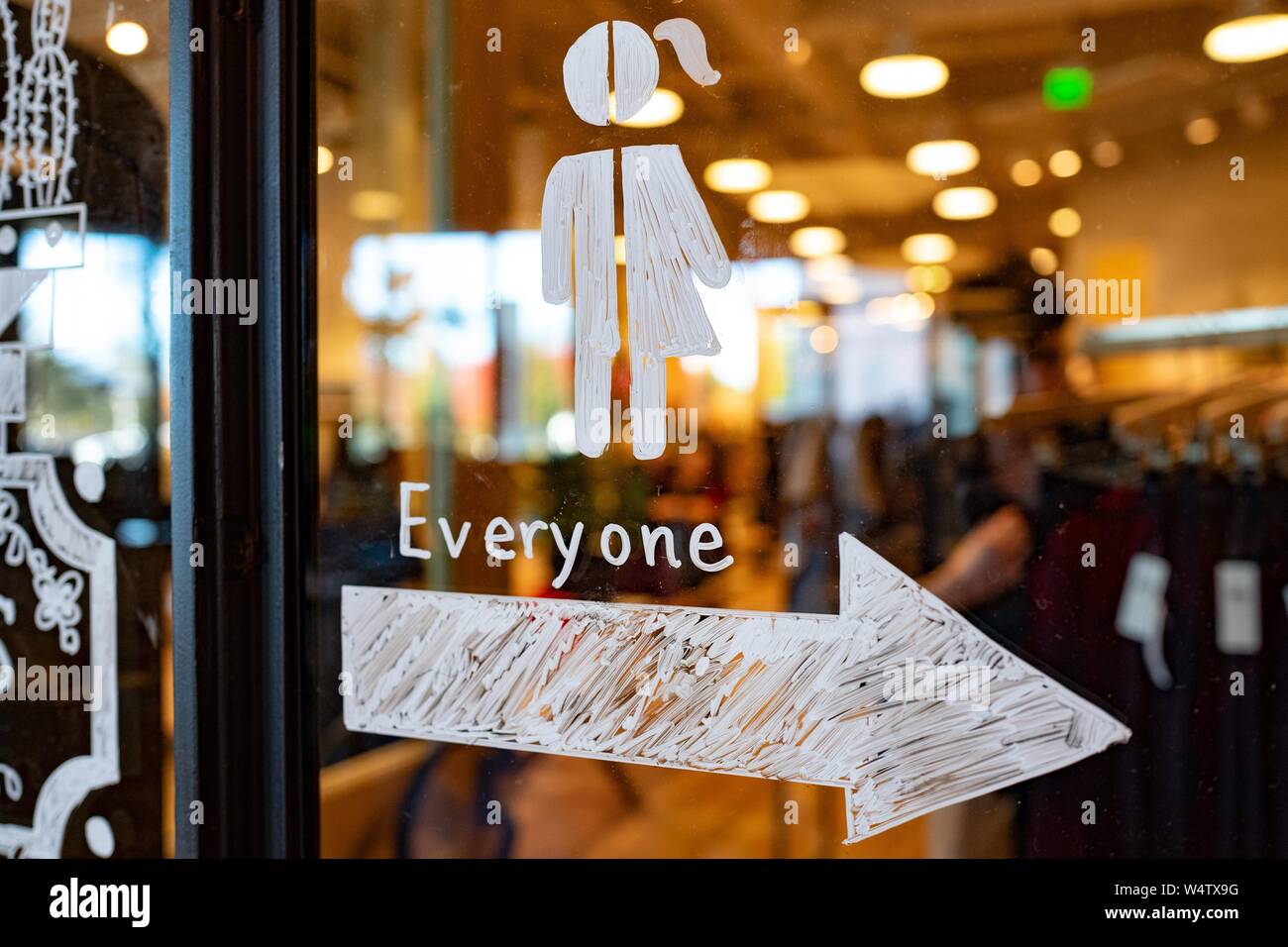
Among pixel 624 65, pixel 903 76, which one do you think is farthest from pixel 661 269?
pixel 903 76

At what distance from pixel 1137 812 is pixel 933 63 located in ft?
2.97

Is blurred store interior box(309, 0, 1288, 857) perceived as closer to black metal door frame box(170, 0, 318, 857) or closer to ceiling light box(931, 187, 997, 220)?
ceiling light box(931, 187, 997, 220)

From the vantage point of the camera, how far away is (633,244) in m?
1.32

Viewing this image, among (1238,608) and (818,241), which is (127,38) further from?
(1238,608)

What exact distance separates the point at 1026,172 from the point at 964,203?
75 mm

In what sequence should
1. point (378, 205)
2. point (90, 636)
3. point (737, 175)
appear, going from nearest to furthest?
point (737, 175)
point (378, 205)
point (90, 636)

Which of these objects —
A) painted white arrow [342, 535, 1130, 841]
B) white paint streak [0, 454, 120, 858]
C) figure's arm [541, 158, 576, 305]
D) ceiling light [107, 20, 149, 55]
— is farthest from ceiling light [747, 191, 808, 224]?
white paint streak [0, 454, 120, 858]

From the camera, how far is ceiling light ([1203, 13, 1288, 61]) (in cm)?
119

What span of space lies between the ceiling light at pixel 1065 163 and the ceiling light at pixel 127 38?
123 centimetres

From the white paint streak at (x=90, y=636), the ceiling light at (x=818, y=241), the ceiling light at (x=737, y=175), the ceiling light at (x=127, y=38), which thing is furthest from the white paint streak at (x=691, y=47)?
the white paint streak at (x=90, y=636)

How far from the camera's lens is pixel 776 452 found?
1278 millimetres

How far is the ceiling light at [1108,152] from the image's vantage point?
→ 1.19m

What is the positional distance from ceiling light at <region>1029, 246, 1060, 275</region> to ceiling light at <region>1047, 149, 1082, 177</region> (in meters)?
0.09
